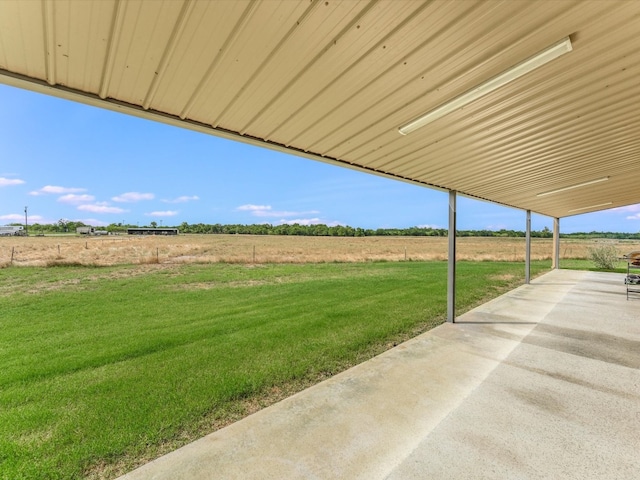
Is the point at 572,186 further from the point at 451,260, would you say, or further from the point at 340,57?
the point at 340,57

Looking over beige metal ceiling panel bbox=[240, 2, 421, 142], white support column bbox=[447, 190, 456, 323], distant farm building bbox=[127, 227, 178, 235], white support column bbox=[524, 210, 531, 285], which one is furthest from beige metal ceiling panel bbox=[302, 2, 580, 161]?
distant farm building bbox=[127, 227, 178, 235]

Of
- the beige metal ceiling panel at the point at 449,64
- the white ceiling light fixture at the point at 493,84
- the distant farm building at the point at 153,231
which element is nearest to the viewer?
the beige metal ceiling panel at the point at 449,64

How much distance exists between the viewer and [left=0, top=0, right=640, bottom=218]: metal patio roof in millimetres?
1453

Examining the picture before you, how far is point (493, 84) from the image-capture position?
7.00 feet

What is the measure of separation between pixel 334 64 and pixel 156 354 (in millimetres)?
3594

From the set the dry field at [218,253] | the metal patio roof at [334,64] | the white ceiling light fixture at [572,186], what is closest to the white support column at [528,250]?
the white ceiling light fixture at [572,186]

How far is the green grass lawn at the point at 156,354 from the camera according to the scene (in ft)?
6.70

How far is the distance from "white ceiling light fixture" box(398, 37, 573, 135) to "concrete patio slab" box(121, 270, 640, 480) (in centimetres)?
251

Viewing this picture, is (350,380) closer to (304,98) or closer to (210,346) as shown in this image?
(210,346)

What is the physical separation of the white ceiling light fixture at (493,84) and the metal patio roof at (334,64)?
48 millimetres

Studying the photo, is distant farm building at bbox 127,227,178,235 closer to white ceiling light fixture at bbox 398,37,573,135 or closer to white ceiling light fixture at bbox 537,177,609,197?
white ceiling light fixture at bbox 537,177,609,197

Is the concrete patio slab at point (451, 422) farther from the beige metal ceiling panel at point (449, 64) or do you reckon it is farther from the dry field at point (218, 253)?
the dry field at point (218, 253)

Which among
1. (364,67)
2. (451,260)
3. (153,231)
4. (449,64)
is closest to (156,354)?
(364,67)

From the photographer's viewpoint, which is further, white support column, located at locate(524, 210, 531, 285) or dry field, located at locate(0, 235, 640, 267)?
dry field, located at locate(0, 235, 640, 267)
